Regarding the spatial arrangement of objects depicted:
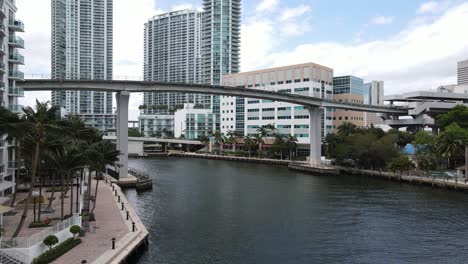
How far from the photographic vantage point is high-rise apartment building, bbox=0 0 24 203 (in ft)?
154

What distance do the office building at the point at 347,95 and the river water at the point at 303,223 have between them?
67139 millimetres

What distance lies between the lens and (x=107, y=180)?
6731cm

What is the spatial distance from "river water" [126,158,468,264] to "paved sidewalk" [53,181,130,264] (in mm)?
3448

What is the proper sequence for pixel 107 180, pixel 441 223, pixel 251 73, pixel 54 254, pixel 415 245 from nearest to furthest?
pixel 54 254 → pixel 415 245 → pixel 441 223 → pixel 107 180 → pixel 251 73

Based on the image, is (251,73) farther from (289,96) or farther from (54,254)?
(54,254)

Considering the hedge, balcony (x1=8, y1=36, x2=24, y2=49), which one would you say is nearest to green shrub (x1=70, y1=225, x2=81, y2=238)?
the hedge

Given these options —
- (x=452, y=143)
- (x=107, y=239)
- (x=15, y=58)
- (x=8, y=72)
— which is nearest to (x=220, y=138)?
(x=452, y=143)

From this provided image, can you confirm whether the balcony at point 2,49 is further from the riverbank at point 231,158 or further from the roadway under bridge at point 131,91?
the riverbank at point 231,158

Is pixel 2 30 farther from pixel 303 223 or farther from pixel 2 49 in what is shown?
pixel 303 223

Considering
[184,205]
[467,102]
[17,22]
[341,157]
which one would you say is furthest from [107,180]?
[467,102]

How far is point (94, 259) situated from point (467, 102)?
14147 centimetres

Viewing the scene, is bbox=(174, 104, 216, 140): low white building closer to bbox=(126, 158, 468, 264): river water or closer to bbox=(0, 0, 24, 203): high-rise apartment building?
bbox=(126, 158, 468, 264): river water

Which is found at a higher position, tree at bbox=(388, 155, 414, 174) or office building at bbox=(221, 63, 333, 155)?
office building at bbox=(221, 63, 333, 155)

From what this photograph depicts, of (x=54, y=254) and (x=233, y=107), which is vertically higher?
(x=233, y=107)
